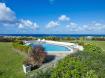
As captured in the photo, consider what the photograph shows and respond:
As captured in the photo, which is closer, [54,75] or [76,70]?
[76,70]

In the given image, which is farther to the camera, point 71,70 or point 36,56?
point 36,56

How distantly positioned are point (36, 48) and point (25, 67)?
294 centimetres

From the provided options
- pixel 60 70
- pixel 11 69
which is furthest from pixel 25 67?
pixel 60 70

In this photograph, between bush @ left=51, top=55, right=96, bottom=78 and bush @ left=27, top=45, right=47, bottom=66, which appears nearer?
bush @ left=51, top=55, right=96, bottom=78

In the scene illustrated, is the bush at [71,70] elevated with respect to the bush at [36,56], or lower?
elevated

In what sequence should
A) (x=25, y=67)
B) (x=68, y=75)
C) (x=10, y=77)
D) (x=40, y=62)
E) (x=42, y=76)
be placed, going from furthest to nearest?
1. (x=40, y=62)
2. (x=25, y=67)
3. (x=10, y=77)
4. (x=42, y=76)
5. (x=68, y=75)

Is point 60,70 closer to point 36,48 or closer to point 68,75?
point 68,75

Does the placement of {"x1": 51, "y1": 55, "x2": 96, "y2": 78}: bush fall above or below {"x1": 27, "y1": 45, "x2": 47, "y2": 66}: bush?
above

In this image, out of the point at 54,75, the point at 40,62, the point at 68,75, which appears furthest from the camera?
the point at 40,62

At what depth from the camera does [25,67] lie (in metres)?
14.2

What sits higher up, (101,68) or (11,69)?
(101,68)

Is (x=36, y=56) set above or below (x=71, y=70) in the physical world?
below

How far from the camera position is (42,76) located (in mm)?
6324

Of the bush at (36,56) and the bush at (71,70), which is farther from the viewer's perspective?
the bush at (36,56)
